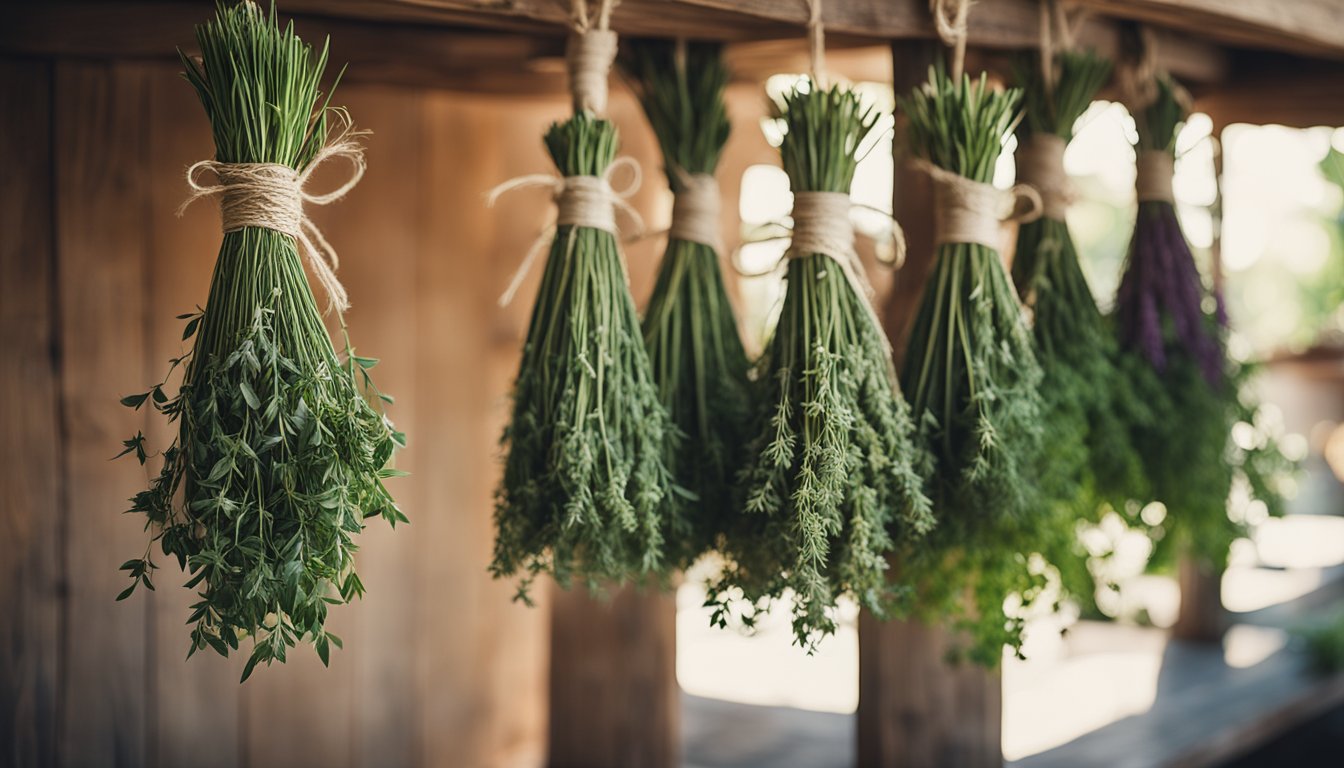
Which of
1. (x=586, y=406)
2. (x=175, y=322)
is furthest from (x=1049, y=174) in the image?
(x=175, y=322)

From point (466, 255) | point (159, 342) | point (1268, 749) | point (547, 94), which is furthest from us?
point (1268, 749)

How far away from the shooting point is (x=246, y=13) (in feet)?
3.80

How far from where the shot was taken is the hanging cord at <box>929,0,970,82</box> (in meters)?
1.55

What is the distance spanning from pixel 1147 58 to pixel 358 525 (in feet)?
5.30

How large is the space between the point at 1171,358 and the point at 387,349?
151 cm

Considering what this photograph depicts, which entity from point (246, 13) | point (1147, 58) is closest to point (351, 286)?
point (246, 13)

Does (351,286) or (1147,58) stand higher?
(1147,58)

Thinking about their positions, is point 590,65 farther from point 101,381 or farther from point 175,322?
point 101,381

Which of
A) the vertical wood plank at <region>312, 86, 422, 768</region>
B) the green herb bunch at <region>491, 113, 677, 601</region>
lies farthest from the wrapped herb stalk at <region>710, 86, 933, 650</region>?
the vertical wood plank at <region>312, 86, 422, 768</region>

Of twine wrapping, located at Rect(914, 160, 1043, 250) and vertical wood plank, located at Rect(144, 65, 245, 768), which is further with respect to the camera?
vertical wood plank, located at Rect(144, 65, 245, 768)

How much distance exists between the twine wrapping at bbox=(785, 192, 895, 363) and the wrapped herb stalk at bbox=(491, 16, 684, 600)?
0.26m

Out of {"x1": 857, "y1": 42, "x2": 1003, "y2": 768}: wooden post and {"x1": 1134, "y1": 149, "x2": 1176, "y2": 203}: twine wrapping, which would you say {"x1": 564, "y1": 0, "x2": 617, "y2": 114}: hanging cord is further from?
{"x1": 1134, "y1": 149, "x2": 1176, "y2": 203}: twine wrapping

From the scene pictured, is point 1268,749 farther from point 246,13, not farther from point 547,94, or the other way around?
point 246,13

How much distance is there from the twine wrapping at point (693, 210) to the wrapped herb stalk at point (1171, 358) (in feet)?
2.58
